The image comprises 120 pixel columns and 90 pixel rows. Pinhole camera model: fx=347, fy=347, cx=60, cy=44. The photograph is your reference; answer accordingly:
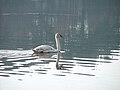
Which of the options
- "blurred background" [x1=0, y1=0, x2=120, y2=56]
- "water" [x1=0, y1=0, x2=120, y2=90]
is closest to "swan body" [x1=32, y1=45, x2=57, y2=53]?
"water" [x1=0, y1=0, x2=120, y2=90]

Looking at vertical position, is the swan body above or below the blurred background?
below

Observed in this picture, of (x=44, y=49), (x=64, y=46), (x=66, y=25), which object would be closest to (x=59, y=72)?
(x=44, y=49)

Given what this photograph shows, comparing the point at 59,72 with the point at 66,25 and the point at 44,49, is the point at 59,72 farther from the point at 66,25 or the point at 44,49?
the point at 66,25

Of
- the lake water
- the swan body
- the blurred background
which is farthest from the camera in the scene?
the blurred background

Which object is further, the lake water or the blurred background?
the blurred background

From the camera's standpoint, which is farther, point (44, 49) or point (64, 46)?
point (64, 46)

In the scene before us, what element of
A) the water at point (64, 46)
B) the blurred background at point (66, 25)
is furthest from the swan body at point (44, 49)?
the blurred background at point (66, 25)

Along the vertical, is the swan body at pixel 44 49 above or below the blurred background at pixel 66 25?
below

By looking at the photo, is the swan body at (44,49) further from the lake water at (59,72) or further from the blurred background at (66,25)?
the blurred background at (66,25)

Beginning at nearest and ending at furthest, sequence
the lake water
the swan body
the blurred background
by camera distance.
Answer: the lake water, the swan body, the blurred background

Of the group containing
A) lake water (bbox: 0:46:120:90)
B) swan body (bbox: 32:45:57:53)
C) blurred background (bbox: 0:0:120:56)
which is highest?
blurred background (bbox: 0:0:120:56)

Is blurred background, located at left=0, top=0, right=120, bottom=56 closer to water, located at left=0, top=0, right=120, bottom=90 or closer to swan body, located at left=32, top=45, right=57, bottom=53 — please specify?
water, located at left=0, top=0, right=120, bottom=90

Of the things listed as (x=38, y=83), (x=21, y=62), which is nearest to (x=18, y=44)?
(x=21, y=62)

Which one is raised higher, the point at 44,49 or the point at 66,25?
the point at 66,25
